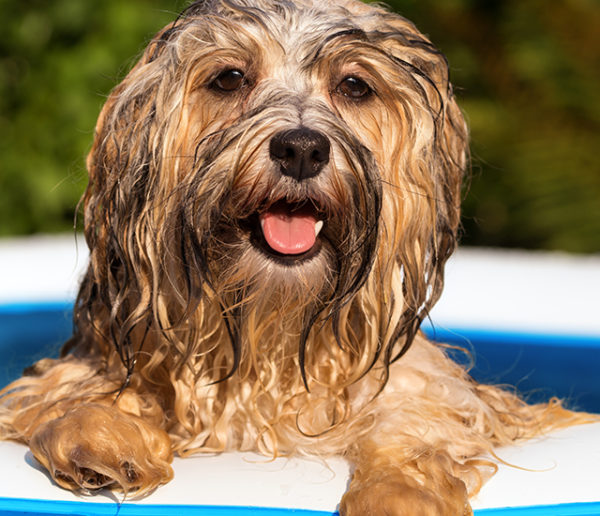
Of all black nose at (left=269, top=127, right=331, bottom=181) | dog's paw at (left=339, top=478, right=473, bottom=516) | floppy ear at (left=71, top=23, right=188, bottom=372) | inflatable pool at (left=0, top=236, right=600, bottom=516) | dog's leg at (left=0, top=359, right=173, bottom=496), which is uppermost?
black nose at (left=269, top=127, right=331, bottom=181)

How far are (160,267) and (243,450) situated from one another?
58 cm

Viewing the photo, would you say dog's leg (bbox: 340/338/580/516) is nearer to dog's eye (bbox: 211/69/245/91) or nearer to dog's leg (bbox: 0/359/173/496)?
dog's leg (bbox: 0/359/173/496)

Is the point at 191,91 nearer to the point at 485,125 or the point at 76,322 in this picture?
the point at 76,322

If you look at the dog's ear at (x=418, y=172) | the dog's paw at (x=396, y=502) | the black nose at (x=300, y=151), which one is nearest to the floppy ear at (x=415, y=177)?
the dog's ear at (x=418, y=172)

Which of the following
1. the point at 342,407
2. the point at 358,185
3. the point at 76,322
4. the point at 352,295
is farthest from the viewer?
the point at 76,322

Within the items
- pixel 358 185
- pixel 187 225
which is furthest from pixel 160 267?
pixel 358 185

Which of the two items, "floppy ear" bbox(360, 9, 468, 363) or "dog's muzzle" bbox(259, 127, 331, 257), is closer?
"dog's muzzle" bbox(259, 127, 331, 257)

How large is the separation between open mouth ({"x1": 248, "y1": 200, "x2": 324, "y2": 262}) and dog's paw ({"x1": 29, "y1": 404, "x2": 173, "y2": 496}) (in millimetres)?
564

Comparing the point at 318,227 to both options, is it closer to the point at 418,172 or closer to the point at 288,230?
the point at 288,230

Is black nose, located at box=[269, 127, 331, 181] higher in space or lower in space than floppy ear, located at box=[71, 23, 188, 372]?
higher

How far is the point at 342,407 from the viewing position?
2768mm

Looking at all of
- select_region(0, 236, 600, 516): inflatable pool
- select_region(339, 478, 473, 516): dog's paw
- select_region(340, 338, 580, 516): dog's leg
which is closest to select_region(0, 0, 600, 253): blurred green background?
select_region(0, 236, 600, 516): inflatable pool

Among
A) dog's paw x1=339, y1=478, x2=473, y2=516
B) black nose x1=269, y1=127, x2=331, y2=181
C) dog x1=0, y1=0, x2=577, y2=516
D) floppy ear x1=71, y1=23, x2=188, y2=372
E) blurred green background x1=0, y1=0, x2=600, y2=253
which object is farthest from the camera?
blurred green background x1=0, y1=0, x2=600, y2=253

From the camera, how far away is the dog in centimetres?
238
